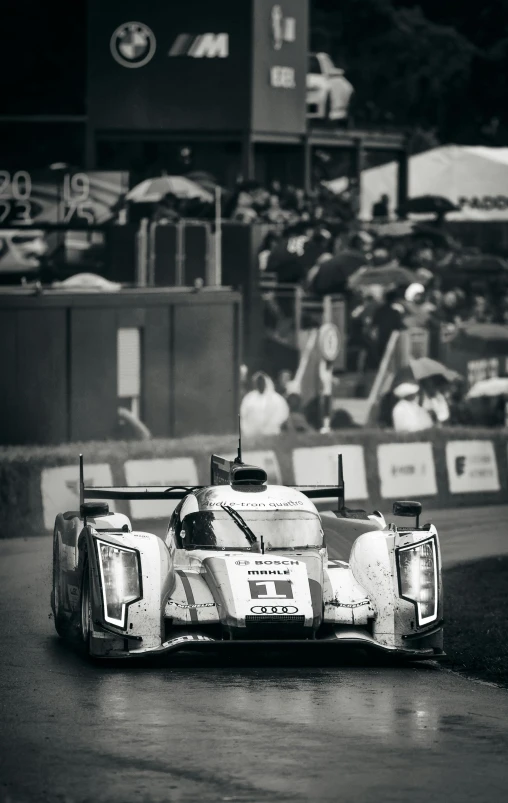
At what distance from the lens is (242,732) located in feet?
28.4

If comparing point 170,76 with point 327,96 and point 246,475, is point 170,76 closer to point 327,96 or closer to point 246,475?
point 327,96

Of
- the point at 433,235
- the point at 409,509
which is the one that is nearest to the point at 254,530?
the point at 409,509

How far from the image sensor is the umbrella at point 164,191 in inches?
1147

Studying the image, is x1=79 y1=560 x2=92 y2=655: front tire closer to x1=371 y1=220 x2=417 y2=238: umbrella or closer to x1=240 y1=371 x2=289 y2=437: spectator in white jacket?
x1=240 y1=371 x2=289 y2=437: spectator in white jacket

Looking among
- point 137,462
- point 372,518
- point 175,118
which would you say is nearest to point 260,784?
point 372,518

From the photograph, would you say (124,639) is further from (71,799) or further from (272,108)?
(272,108)

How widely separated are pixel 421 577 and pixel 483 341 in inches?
640

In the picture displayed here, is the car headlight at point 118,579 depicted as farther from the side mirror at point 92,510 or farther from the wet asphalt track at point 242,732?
the side mirror at point 92,510

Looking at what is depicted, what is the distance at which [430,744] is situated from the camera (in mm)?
8422

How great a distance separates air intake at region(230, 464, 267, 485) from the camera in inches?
471

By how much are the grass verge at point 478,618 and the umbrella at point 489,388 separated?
770cm

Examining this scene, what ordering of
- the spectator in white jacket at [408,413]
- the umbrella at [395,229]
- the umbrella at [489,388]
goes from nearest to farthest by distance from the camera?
1. the spectator in white jacket at [408,413]
2. the umbrella at [489,388]
3. the umbrella at [395,229]

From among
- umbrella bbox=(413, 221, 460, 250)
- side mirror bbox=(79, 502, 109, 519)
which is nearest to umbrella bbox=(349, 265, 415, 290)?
umbrella bbox=(413, 221, 460, 250)

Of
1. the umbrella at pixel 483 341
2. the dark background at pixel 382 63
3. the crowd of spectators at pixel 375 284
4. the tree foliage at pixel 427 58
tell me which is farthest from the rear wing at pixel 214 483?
the tree foliage at pixel 427 58
